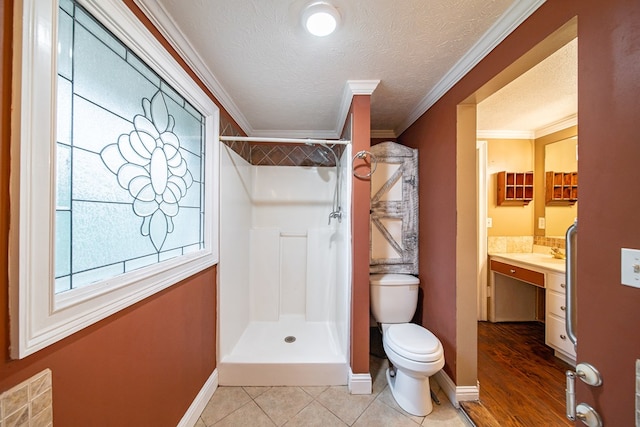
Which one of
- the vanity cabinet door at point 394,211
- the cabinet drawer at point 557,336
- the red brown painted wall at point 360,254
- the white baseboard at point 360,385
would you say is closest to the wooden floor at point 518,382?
the cabinet drawer at point 557,336

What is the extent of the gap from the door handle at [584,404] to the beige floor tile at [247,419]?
1452 mm

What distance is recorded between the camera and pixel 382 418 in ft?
4.76

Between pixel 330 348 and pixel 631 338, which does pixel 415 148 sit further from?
pixel 330 348

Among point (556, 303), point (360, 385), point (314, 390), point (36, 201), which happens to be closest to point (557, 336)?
point (556, 303)

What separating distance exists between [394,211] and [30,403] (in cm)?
210

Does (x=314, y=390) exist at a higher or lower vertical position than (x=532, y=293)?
lower

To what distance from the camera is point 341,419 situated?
1439mm

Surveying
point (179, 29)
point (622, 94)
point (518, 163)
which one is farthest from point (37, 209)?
point (518, 163)

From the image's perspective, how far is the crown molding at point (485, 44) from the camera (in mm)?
1027

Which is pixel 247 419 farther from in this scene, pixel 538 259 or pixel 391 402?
pixel 538 259

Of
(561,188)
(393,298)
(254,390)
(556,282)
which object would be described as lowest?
(254,390)

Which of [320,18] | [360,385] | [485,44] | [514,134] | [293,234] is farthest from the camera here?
[514,134]

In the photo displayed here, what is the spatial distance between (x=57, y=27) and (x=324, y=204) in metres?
2.16

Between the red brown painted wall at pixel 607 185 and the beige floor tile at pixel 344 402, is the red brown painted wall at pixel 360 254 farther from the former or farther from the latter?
the red brown painted wall at pixel 607 185
